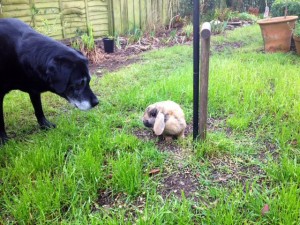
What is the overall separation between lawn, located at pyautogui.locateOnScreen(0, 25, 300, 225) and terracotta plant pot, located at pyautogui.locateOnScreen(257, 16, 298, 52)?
2208 mm

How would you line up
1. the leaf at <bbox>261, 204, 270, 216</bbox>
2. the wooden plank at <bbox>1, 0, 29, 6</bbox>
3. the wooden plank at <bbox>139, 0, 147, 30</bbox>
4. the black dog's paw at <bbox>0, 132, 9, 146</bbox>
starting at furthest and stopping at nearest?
1. the wooden plank at <bbox>139, 0, 147, 30</bbox>
2. the wooden plank at <bbox>1, 0, 29, 6</bbox>
3. the black dog's paw at <bbox>0, 132, 9, 146</bbox>
4. the leaf at <bbox>261, 204, 270, 216</bbox>

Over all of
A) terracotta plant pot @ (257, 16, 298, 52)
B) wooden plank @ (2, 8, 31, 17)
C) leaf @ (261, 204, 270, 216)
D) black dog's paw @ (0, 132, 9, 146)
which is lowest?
leaf @ (261, 204, 270, 216)

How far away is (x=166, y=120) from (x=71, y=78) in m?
0.87

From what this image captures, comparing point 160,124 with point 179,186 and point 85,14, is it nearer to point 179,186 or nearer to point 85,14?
point 179,186

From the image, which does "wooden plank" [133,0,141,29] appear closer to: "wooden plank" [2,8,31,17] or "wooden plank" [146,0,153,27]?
"wooden plank" [146,0,153,27]

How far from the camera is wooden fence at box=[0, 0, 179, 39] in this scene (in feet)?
18.9

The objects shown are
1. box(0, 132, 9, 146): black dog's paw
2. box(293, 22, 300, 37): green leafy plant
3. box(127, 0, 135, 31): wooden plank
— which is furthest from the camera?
box(127, 0, 135, 31): wooden plank

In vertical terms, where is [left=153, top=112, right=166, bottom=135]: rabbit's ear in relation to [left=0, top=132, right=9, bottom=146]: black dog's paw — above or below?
above

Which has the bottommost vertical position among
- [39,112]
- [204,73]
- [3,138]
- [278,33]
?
[3,138]

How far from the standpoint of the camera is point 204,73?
218 cm

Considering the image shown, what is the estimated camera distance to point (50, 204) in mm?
1742

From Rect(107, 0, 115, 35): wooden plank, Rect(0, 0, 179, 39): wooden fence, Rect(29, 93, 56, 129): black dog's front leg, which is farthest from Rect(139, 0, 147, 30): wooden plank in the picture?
Rect(29, 93, 56, 129): black dog's front leg

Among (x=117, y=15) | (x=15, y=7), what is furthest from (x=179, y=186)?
(x=117, y=15)

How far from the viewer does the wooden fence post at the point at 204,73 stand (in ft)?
6.76
